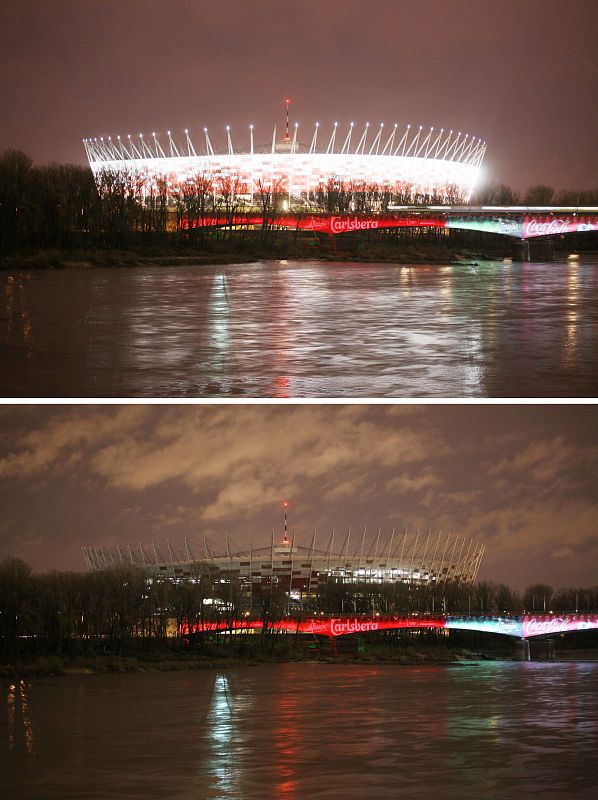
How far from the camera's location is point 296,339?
1797 cm

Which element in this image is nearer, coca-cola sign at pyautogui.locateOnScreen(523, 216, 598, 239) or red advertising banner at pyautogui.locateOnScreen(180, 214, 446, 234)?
coca-cola sign at pyautogui.locateOnScreen(523, 216, 598, 239)

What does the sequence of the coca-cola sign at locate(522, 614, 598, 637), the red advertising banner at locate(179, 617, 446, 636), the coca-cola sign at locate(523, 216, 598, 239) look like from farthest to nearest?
the coca-cola sign at locate(522, 614, 598, 637), the red advertising banner at locate(179, 617, 446, 636), the coca-cola sign at locate(523, 216, 598, 239)

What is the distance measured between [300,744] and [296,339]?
241 inches

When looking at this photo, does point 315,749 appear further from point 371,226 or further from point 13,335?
point 371,226

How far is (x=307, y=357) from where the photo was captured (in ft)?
53.4

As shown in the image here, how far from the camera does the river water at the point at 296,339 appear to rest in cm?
1440

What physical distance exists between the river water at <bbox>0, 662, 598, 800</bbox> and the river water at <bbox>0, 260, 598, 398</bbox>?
14.1 ft

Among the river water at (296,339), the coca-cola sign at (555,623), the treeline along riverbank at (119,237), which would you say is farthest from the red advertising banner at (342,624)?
the river water at (296,339)

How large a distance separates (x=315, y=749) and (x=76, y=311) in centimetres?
1021

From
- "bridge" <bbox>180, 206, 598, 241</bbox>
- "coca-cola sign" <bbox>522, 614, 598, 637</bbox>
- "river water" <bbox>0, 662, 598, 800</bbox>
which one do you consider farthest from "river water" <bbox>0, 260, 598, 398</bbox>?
"coca-cola sign" <bbox>522, 614, 598, 637</bbox>

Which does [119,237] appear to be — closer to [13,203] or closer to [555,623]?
[13,203]

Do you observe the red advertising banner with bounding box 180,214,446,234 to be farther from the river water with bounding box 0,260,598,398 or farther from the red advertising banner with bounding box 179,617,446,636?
the river water with bounding box 0,260,598,398

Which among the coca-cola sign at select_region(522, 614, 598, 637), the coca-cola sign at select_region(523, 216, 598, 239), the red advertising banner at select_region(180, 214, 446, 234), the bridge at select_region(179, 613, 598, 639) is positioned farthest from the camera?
the coca-cola sign at select_region(522, 614, 598, 637)

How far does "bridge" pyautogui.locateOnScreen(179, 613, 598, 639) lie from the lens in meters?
65.3
